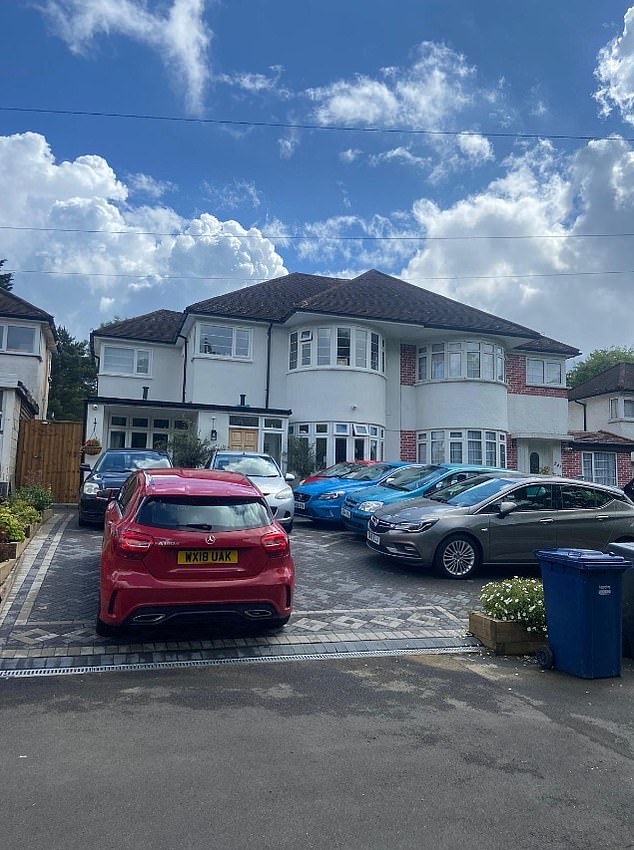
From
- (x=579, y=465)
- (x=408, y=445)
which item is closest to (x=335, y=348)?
(x=408, y=445)

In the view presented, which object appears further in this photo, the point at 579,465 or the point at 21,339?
the point at 579,465

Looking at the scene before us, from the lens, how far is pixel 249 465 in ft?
47.6

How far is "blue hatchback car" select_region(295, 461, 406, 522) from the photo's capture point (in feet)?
46.6

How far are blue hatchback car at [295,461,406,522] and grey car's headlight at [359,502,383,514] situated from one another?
1933 millimetres

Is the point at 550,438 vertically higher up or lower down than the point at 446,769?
higher up

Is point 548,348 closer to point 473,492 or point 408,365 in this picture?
point 408,365

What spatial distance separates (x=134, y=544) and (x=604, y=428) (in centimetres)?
3508

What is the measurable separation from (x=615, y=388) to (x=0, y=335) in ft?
98.7

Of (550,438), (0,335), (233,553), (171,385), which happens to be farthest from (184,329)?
(233,553)

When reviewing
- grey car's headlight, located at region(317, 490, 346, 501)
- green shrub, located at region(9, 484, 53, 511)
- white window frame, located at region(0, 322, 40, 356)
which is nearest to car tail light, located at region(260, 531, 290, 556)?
grey car's headlight, located at region(317, 490, 346, 501)

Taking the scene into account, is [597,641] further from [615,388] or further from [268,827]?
[615,388]

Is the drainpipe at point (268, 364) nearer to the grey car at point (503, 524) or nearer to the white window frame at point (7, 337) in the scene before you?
the white window frame at point (7, 337)

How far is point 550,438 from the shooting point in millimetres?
26328

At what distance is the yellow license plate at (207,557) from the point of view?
5.76 metres
